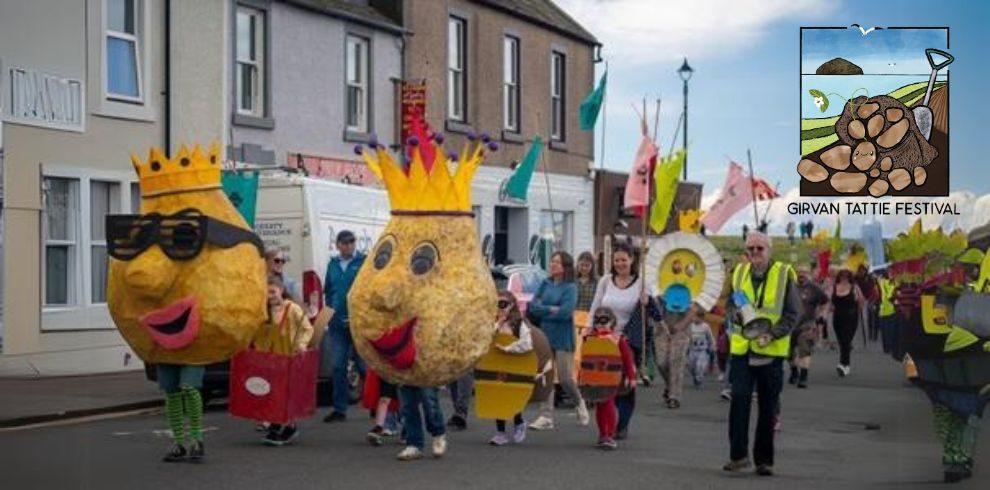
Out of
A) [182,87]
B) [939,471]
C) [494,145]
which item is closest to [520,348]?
[494,145]

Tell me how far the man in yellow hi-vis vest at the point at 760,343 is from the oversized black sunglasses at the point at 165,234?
377 centimetres

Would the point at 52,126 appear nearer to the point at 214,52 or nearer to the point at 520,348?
the point at 214,52

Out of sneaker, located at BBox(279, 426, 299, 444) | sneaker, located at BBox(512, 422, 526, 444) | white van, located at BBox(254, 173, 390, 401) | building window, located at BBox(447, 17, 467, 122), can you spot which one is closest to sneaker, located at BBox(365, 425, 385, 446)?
sneaker, located at BBox(279, 426, 299, 444)

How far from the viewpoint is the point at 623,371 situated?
1302cm

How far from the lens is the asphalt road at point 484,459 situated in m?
10.7

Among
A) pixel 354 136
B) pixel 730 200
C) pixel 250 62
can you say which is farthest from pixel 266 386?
pixel 730 200

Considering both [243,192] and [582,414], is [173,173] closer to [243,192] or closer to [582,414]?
[243,192]

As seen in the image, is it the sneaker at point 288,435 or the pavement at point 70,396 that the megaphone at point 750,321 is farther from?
the pavement at point 70,396

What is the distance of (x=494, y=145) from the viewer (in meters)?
11.6

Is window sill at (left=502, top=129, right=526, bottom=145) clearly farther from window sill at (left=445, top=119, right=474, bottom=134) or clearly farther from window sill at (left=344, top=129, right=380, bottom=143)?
window sill at (left=344, top=129, right=380, bottom=143)

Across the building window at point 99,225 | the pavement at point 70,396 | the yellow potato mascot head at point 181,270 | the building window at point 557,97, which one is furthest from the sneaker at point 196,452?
the building window at point 557,97

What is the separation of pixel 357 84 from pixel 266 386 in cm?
1333

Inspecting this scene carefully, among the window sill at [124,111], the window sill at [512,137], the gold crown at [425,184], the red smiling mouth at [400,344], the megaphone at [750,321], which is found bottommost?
the red smiling mouth at [400,344]

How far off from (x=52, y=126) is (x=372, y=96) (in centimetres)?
749
